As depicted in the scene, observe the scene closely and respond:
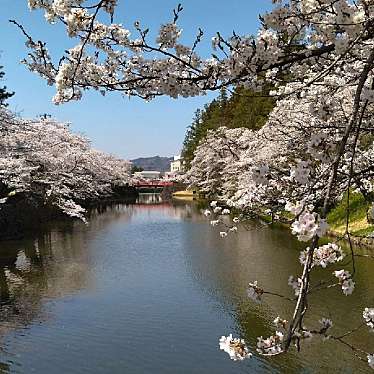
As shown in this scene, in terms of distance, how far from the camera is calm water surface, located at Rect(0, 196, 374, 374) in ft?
21.0

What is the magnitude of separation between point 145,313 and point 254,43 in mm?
6366

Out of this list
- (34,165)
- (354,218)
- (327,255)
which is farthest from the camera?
(34,165)

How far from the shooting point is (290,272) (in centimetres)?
1090

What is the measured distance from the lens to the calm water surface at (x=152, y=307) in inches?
252

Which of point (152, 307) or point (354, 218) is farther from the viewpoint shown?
point (354, 218)

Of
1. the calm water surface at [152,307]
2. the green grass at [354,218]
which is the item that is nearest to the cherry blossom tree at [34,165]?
the calm water surface at [152,307]

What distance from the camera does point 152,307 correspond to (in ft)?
28.8

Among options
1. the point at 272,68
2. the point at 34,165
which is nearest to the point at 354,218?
the point at 34,165

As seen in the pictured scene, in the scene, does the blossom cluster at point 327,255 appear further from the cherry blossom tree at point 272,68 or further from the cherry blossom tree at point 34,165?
the cherry blossom tree at point 34,165

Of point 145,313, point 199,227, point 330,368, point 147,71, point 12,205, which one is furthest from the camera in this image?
point 199,227

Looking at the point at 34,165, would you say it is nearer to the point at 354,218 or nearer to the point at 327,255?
the point at 354,218

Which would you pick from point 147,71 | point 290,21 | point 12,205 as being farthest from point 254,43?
point 12,205

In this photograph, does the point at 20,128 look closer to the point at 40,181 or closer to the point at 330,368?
the point at 40,181

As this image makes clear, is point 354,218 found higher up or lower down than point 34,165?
lower down
